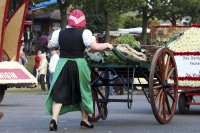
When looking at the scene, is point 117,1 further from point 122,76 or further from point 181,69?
point 122,76

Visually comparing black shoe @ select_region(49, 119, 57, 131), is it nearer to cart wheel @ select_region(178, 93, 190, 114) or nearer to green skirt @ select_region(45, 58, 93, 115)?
green skirt @ select_region(45, 58, 93, 115)

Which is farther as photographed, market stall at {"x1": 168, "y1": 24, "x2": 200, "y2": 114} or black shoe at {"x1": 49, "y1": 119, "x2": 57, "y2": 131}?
market stall at {"x1": 168, "y1": 24, "x2": 200, "y2": 114}

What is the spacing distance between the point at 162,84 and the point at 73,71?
75.5 inches

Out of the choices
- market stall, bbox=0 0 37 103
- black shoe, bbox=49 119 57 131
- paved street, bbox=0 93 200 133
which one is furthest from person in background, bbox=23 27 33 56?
black shoe, bbox=49 119 57 131

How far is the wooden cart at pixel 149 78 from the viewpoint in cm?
1195

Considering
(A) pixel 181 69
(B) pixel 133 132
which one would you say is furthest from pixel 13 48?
(B) pixel 133 132

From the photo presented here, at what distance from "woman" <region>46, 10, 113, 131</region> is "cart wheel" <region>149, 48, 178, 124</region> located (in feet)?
3.43

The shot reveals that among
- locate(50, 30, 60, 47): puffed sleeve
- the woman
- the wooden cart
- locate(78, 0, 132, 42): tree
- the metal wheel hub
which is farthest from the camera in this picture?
locate(78, 0, 132, 42): tree

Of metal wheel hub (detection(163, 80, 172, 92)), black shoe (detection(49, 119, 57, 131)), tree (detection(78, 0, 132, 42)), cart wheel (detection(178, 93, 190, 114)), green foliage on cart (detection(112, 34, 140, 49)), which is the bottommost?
cart wheel (detection(178, 93, 190, 114))

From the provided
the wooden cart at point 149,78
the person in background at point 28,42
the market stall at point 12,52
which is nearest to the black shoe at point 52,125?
the wooden cart at point 149,78

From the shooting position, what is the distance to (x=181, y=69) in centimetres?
1573

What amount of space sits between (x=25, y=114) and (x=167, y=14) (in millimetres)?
40606

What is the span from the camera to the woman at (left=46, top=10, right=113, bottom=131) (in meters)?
11.5

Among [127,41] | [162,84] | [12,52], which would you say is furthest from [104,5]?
[162,84]
